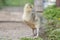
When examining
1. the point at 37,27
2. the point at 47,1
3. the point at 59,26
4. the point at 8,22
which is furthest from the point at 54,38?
the point at 47,1

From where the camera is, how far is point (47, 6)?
6289 mm

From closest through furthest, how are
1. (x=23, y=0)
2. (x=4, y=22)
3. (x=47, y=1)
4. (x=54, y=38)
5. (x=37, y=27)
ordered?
(x=54, y=38)
(x=37, y=27)
(x=4, y=22)
(x=47, y=1)
(x=23, y=0)

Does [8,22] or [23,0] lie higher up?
[23,0]

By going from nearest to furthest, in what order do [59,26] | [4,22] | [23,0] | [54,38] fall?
[54,38], [59,26], [4,22], [23,0]

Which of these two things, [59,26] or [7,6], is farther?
[7,6]

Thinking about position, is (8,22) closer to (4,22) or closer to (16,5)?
(4,22)

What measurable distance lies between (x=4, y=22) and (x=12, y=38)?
2.04 meters

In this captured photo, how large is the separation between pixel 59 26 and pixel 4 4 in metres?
3.32

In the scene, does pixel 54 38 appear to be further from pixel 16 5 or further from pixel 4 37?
pixel 16 5

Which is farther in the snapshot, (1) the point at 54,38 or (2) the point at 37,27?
(2) the point at 37,27

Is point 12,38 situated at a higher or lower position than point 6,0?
lower

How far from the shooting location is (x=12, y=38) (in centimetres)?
393

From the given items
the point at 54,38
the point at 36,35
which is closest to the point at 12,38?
the point at 36,35

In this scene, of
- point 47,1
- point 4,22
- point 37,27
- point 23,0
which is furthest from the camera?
point 23,0
